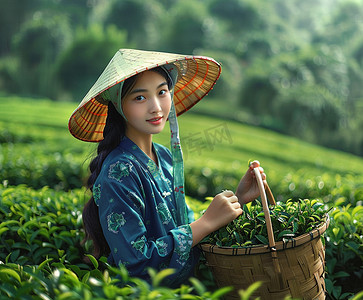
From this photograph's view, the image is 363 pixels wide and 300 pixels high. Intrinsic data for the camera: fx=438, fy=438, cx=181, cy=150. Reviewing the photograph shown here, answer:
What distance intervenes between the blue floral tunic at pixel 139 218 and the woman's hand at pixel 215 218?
30mm

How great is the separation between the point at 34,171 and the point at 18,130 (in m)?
3.73

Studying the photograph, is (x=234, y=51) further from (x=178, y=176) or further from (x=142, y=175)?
(x=142, y=175)

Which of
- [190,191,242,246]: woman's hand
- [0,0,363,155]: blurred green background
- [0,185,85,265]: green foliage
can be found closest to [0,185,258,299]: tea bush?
[0,185,85,265]: green foliage

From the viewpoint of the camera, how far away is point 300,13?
1415 inches

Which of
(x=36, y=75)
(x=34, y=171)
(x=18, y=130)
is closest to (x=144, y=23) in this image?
(x=36, y=75)

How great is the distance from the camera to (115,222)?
1.55 m

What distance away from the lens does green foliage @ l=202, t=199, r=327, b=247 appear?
1.52 meters

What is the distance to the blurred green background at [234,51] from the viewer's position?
56.3 ft

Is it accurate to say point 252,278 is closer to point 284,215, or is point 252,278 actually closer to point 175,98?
point 284,215

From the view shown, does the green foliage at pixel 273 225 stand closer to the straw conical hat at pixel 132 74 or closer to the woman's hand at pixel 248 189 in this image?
the woman's hand at pixel 248 189

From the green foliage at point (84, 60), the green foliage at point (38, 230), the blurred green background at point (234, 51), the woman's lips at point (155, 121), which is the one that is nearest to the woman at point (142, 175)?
the woman's lips at point (155, 121)

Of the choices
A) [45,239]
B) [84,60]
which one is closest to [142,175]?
[45,239]

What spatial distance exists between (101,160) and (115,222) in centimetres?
34

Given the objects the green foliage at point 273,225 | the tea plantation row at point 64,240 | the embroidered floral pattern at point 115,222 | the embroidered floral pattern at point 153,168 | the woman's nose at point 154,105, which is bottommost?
the tea plantation row at point 64,240
